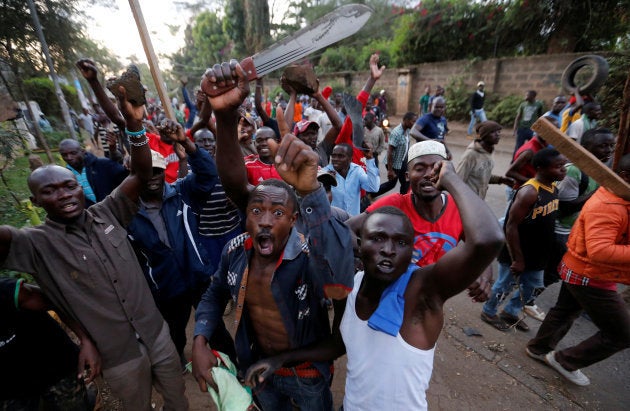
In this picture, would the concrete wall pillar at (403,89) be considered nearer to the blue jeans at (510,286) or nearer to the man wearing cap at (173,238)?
the blue jeans at (510,286)

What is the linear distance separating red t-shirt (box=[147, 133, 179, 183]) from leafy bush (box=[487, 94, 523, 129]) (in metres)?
12.8

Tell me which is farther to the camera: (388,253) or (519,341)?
(519,341)

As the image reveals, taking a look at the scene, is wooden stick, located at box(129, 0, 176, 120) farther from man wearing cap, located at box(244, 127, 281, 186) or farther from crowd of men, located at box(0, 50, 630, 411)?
man wearing cap, located at box(244, 127, 281, 186)

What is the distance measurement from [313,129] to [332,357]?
2798mm

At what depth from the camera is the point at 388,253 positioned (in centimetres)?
141

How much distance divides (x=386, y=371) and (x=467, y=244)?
2.25 feet

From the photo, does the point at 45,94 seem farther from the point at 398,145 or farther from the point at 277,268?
the point at 277,268

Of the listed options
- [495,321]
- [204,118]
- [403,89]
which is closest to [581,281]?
[495,321]

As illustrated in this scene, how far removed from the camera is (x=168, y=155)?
416 cm

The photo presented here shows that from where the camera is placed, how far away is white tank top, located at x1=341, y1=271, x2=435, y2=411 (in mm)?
1384

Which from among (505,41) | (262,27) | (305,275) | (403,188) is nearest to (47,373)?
(305,275)

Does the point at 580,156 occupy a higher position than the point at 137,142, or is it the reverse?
the point at 137,142

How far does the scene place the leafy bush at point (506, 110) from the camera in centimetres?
1235

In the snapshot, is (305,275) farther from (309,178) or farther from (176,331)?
(176,331)
